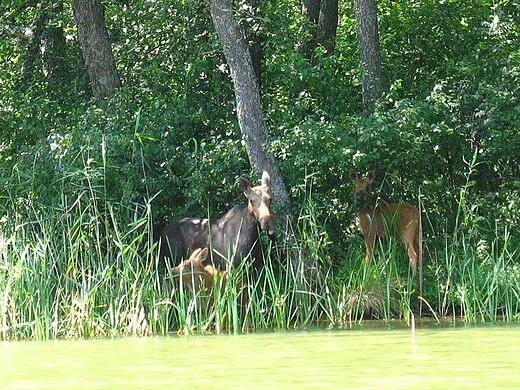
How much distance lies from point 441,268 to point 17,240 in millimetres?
5540

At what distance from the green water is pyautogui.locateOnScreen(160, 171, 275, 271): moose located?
2.54m

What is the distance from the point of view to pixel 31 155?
14883mm

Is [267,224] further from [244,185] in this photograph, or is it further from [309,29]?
[309,29]

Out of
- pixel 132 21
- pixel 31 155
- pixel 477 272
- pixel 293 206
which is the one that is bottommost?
pixel 477 272

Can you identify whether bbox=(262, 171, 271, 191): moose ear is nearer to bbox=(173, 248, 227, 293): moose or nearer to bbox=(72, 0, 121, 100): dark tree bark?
bbox=(173, 248, 227, 293): moose

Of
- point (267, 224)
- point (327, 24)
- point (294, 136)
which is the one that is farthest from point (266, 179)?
point (327, 24)

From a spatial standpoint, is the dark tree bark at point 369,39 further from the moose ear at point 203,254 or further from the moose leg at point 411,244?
the moose ear at point 203,254

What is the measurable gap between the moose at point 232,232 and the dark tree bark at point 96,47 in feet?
11.1

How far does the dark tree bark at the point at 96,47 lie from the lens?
54.5 ft

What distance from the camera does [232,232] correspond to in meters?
13.6

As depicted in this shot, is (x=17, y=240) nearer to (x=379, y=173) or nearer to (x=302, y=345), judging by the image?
(x=302, y=345)

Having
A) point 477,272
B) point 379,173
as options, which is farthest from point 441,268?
point 379,173

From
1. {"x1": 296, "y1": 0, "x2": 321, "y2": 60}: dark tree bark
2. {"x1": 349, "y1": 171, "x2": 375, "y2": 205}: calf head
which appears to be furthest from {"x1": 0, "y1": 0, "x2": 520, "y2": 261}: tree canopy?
{"x1": 349, "y1": 171, "x2": 375, "y2": 205}: calf head

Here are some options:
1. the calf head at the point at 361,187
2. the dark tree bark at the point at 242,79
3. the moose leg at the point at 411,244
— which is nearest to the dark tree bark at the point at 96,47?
the dark tree bark at the point at 242,79
